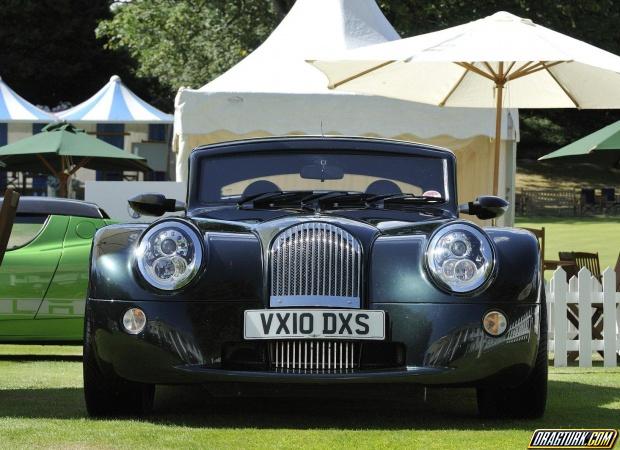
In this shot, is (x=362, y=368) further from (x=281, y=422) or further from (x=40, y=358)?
(x=40, y=358)

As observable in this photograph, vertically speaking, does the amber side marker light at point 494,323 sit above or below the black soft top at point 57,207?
below

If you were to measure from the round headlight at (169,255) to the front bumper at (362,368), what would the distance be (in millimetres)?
113

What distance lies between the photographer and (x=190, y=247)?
237 inches

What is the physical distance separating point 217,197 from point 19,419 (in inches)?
69.6

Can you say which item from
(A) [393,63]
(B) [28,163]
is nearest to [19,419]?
(A) [393,63]

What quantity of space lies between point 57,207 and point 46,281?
2.69 ft

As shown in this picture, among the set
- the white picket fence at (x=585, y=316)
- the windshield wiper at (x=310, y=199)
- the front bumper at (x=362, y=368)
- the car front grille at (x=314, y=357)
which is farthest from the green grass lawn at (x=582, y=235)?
the car front grille at (x=314, y=357)

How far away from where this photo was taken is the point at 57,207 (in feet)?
37.3

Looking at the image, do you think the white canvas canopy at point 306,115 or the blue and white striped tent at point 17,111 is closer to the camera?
the white canvas canopy at point 306,115

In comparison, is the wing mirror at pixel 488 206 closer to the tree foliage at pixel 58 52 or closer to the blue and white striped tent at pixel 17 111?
the blue and white striped tent at pixel 17 111

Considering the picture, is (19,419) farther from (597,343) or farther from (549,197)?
(549,197)

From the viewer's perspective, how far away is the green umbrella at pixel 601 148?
13.8 m

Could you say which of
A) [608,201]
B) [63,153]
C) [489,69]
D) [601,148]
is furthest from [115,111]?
[489,69]

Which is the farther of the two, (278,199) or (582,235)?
(582,235)
